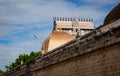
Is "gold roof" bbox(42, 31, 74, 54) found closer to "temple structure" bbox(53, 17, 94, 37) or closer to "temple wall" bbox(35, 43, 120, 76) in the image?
"temple wall" bbox(35, 43, 120, 76)

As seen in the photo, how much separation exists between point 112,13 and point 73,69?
2.28 m

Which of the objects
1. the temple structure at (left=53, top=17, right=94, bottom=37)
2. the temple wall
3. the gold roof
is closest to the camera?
the temple wall

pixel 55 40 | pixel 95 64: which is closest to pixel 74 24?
pixel 55 40

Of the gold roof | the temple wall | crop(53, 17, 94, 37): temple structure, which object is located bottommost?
the temple wall

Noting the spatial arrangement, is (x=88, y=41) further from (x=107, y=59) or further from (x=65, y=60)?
(x=65, y=60)

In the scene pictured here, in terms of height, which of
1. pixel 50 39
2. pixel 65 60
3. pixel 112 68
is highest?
pixel 50 39

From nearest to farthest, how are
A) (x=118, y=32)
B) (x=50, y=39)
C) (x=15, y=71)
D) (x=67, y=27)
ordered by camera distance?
(x=118, y=32) < (x=15, y=71) < (x=50, y=39) < (x=67, y=27)

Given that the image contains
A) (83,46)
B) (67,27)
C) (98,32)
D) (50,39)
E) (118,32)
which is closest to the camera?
(118,32)

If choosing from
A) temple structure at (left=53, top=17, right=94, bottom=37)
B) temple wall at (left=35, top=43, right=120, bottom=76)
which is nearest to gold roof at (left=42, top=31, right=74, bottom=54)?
temple wall at (left=35, top=43, right=120, bottom=76)

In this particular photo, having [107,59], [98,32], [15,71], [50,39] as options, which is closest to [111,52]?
[107,59]

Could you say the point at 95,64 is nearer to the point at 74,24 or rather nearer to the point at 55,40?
the point at 55,40

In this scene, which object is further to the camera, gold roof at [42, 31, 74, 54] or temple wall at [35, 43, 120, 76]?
gold roof at [42, 31, 74, 54]

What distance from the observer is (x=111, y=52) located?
30.3 feet

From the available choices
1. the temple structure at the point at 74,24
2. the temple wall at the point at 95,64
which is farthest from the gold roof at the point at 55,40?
the temple structure at the point at 74,24
